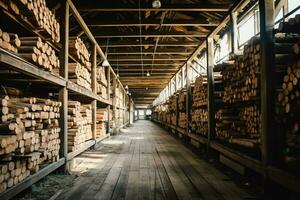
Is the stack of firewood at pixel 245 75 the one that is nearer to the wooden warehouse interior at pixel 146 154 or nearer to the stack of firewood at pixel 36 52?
the wooden warehouse interior at pixel 146 154

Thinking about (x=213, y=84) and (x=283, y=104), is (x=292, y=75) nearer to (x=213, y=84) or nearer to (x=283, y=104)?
(x=283, y=104)

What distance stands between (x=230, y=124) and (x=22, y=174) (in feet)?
16.5

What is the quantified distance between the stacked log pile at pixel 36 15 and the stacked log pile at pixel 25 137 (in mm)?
1352

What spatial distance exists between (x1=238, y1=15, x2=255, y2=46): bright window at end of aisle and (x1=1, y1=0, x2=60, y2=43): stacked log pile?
5.85 meters

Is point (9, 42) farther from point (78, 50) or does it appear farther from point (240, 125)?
point (240, 125)

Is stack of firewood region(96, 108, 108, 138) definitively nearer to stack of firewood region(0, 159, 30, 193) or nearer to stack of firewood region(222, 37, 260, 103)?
stack of firewood region(222, 37, 260, 103)

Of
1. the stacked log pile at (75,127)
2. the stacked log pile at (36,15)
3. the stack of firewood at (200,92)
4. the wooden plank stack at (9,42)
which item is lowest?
the stacked log pile at (75,127)

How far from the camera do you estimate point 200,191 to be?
202 inches

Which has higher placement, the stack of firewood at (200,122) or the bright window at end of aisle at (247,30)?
the bright window at end of aisle at (247,30)

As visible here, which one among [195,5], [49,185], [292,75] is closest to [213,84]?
[195,5]

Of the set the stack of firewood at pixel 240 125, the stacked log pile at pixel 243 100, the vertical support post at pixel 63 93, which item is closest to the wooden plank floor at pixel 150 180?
the vertical support post at pixel 63 93

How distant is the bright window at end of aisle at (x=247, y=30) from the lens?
9391 millimetres

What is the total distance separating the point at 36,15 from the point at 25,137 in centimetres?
210

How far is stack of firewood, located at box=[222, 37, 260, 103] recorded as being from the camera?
18.6ft
